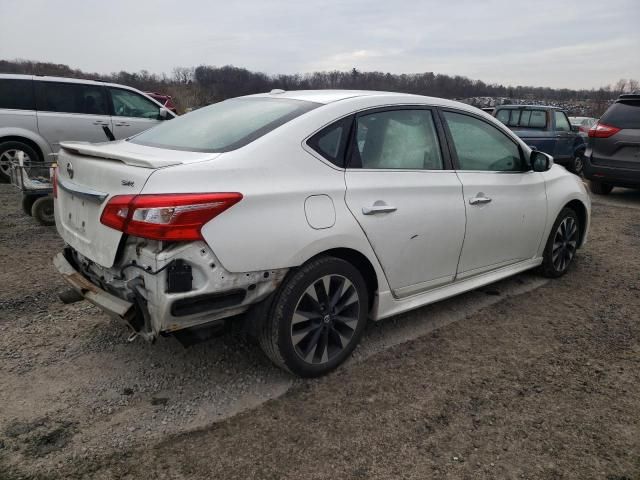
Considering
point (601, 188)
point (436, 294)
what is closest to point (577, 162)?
point (601, 188)

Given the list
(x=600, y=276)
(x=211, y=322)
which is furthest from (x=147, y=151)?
(x=600, y=276)

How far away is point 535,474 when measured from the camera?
7.34 feet

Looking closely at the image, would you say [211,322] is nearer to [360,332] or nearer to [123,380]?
[123,380]

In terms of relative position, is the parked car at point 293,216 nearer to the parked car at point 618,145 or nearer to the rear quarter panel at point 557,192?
the rear quarter panel at point 557,192

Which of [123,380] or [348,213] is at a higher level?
[348,213]

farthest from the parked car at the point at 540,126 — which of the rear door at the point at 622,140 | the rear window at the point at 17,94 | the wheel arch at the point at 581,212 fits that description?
the rear window at the point at 17,94

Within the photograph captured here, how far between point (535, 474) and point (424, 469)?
19.3 inches

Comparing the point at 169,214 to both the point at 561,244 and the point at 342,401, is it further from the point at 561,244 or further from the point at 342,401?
the point at 561,244

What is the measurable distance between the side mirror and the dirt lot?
45.2 inches

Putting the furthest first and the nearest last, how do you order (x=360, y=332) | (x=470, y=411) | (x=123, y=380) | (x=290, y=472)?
(x=360, y=332)
(x=123, y=380)
(x=470, y=411)
(x=290, y=472)

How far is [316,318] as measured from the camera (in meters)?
2.82

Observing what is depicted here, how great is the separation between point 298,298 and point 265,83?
5670cm

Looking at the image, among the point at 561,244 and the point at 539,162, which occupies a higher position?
the point at 539,162

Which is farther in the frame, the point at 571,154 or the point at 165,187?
the point at 571,154
